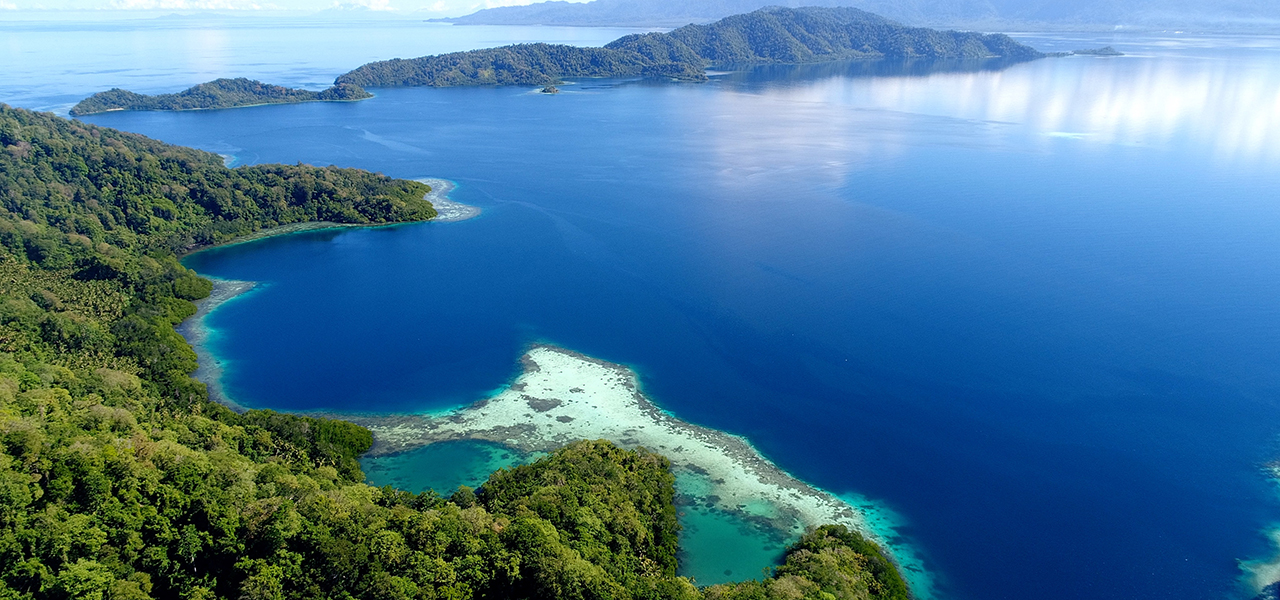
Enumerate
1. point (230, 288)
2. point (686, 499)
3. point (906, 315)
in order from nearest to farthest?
point (686, 499) < point (906, 315) < point (230, 288)

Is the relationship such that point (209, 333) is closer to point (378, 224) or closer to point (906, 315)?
point (378, 224)

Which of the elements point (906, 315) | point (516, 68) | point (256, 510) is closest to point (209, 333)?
point (256, 510)

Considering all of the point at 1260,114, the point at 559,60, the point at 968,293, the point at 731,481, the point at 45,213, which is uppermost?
the point at 559,60

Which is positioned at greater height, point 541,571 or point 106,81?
point 106,81

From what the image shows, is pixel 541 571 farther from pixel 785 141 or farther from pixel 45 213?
pixel 785 141

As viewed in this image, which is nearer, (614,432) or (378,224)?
(614,432)

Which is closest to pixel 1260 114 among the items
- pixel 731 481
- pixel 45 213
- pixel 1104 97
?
pixel 1104 97

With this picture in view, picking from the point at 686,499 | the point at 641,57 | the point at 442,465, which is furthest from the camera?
the point at 641,57

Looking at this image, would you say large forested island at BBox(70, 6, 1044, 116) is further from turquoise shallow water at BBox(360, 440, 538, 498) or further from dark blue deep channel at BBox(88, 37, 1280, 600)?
turquoise shallow water at BBox(360, 440, 538, 498)
